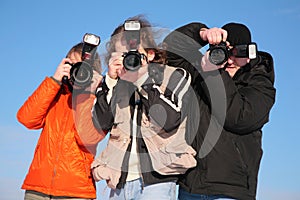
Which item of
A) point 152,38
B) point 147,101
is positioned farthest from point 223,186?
point 152,38

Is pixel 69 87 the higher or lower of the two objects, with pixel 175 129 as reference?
higher

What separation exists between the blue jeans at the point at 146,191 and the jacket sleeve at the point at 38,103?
1.05 meters

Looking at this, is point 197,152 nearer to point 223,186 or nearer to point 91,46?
point 223,186

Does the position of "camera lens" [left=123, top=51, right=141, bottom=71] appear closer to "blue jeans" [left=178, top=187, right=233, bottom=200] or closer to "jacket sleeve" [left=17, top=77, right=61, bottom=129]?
"jacket sleeve" [left=17, top=77, right=61, bottom=129]

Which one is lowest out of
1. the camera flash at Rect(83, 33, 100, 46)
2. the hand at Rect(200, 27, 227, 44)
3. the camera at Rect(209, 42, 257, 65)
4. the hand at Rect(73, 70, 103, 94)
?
the hand at Rect(73, 70, 103, 94)

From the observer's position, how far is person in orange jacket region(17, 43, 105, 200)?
415 cm

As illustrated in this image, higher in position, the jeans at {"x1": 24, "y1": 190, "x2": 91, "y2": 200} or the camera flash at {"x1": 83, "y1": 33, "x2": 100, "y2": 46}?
the camera flash at {"x1": 83, "y1": 33, "x2": 100, "y2": 46}

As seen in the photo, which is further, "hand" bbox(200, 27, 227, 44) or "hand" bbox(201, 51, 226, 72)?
"hand" bbox(200, 27, 227, 44)

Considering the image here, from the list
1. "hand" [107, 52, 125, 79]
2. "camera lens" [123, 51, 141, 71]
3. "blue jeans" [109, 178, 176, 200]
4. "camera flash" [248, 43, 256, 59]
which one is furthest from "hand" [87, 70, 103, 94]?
"camera flash" [248, 43, 256, 59]

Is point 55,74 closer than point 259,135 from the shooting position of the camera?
No

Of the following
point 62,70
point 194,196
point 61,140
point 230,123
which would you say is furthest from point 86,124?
point 230,123

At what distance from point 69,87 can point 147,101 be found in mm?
965

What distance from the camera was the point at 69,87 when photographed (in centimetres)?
438

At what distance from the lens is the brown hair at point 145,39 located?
4055 mm
